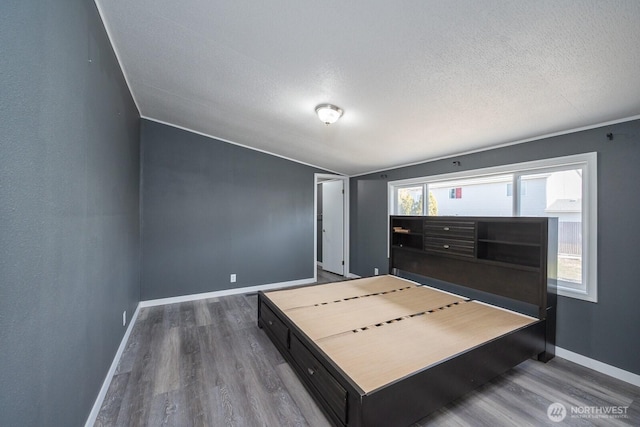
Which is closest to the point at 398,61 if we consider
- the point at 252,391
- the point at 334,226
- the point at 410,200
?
the point at 252,391

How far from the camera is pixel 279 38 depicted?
1.74m

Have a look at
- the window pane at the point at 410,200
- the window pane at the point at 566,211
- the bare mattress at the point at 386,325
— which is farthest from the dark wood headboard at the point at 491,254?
the window pane at the point at 410,200

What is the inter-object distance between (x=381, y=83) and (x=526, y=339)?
258 cm

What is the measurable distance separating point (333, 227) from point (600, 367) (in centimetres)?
439

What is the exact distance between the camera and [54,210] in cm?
118

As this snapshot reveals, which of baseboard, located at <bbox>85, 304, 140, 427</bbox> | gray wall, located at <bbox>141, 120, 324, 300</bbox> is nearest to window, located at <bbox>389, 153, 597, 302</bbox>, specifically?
gray wall, located at <bbox>141, 120, 324, 300</bbox>

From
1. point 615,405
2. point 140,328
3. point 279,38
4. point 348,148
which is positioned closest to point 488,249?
point 615,405

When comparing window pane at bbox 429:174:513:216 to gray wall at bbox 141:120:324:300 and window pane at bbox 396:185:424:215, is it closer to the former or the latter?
window pane at bbox 396:185:424:215

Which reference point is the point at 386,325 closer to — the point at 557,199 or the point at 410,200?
the point at 557,199

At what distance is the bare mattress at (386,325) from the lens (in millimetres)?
1734

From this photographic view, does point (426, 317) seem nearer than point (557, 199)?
Yes

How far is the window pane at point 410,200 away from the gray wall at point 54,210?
4.09 meters

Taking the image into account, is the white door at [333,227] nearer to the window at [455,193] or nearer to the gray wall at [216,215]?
the gray wall at [216,215]

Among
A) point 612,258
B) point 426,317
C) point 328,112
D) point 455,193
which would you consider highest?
point 328,112
